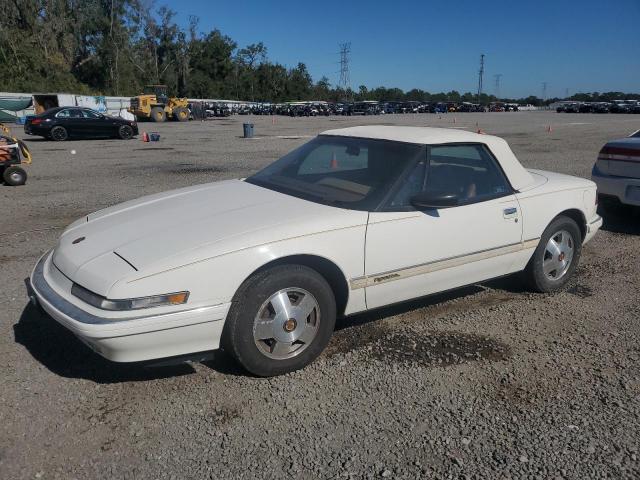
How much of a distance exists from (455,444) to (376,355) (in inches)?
39.0

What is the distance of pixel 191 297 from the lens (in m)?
2.89

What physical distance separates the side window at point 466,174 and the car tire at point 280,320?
47.4 inches

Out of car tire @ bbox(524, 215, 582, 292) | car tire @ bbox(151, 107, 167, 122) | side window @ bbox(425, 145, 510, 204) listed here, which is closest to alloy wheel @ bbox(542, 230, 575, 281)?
car tire @ bbox(524, 215, 582, 292)

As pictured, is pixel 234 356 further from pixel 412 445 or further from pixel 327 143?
pixel 327 143

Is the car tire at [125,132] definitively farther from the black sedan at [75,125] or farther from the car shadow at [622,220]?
the car shadow at [622,220]

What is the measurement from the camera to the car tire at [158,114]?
41219mm

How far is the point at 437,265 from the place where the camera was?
12.4 ft

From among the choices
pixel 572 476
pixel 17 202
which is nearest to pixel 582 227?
pixel 572 476

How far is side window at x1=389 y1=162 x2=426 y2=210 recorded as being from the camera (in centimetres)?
362

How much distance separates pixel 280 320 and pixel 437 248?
125 cm

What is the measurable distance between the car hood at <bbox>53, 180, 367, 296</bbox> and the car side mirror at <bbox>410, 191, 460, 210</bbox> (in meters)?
0.39

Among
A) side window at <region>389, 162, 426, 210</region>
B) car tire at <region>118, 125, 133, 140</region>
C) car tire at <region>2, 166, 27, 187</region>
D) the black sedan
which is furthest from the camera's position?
car tire at <region>118, 125, 133, 140</region>

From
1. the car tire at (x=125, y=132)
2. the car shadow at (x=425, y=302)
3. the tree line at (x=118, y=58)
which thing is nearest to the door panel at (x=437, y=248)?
the car shadow at (x=425, y=302)

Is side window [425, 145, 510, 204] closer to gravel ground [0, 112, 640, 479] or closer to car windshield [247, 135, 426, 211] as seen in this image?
car windshield [247, 135, 426, 211]
